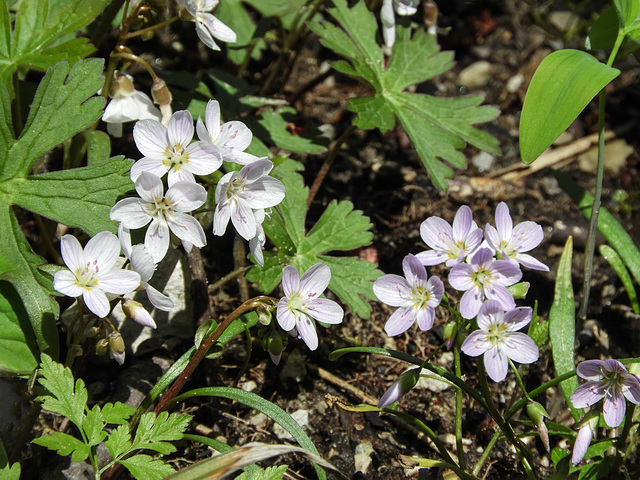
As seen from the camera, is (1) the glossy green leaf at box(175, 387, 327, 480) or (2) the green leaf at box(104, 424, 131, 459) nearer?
(2) the green leaf at box(104, 424, 131, 459)

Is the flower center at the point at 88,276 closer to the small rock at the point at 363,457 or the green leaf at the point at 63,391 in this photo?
the green leaf at the point at 63,391

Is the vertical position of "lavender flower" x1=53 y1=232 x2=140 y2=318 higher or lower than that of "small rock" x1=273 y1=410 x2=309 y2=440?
higher

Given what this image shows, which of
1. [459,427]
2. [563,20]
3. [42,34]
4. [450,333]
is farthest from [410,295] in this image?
[563,20]

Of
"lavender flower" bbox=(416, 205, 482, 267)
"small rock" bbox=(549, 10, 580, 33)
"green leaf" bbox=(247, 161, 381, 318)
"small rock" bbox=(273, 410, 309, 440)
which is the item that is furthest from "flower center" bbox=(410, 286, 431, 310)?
"small rock" bbox=(549, 10, 580, 33)

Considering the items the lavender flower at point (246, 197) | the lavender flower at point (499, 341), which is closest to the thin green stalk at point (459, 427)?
the lavender flower at point (499, 341)

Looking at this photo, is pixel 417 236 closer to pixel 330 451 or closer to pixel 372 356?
pixel 372 356

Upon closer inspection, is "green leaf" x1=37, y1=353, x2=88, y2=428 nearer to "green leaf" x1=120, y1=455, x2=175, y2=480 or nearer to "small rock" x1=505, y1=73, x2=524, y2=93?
"green leaf" x1=120, y1=455, x2=175, y2=480

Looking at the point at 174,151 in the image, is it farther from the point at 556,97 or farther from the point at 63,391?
the point at 556,97
